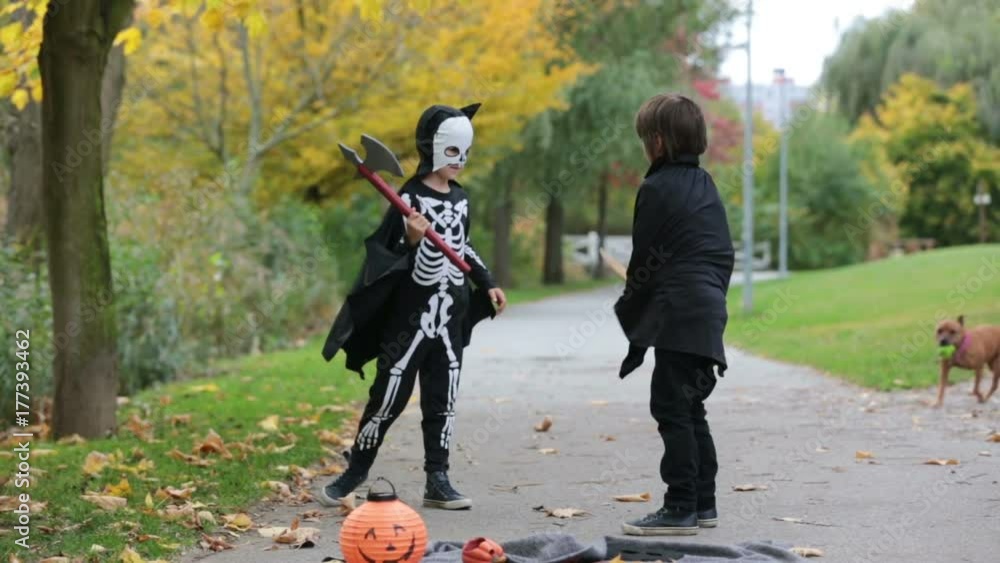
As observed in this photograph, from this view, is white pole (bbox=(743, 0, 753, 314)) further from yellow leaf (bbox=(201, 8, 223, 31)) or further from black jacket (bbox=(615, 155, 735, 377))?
black jacket (bbox=(615, 155, 735, 377))

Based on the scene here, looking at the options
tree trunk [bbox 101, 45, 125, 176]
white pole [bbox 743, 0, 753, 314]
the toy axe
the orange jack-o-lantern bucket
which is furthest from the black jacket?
white pole [bbox 743, 0, 753, 314]

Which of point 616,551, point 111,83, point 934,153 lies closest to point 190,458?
point 616,551

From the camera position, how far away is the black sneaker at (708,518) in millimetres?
6242

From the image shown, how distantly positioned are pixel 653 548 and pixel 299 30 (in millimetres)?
16461

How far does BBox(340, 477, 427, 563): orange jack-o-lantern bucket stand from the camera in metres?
4.85

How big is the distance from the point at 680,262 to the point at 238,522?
90.8 inches

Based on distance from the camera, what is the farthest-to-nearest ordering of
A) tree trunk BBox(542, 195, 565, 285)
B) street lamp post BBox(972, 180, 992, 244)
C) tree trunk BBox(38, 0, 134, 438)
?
street lamp post BBox(972, 180, 992, 244), tree trunk BBox(542, 195, 565, 285), tree trunk BBox(38, 0, 134, 438)

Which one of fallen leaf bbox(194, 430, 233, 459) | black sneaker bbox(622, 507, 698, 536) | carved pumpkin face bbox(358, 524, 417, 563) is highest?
carved pumpkin face bbox(358, 524, 417, 563)

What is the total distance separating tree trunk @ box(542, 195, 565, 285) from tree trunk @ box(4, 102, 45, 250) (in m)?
26.1

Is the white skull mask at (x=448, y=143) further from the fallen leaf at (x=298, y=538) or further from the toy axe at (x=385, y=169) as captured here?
the fallen leaf at (x=298, y=538)

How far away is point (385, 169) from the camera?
6.71 metres

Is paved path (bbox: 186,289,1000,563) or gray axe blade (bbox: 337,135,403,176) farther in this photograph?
gray axe blade (bbox: 337,135,403,176)

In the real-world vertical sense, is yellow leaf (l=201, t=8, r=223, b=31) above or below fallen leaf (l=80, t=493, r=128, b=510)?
above

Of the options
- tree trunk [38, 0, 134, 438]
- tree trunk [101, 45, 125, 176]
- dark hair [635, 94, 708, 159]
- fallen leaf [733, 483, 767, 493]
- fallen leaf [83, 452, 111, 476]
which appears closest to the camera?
dark hair [635, 94, 708, 159]
